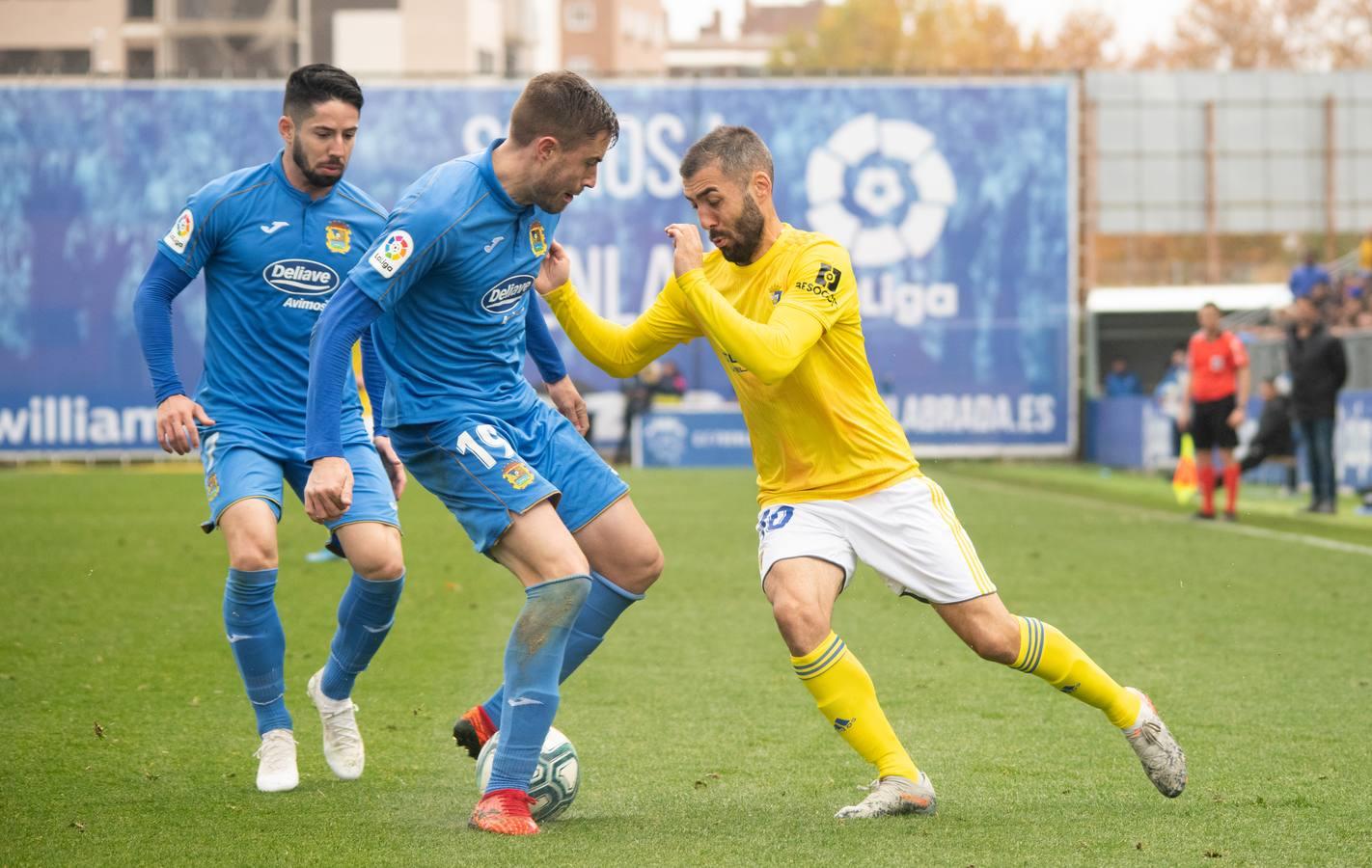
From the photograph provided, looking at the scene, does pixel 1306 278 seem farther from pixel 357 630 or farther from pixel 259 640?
pixel 259 640

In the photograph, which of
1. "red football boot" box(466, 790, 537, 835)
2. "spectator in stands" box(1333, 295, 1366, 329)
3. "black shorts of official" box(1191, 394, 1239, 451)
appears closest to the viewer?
"red football boot" box(466, 790, 537, 835)

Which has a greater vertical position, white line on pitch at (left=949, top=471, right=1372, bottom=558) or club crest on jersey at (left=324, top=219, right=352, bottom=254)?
club crest on jersey at (left=324, top=219, right=352, bottom=254)

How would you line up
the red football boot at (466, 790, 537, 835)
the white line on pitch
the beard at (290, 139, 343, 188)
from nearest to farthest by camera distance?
the red football boot at (466, 790, 537, 835), the beard at (290, 139, 343, 188), the white line on pitch

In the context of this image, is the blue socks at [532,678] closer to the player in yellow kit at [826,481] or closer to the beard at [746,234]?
the player in yellow kit at [826,481]

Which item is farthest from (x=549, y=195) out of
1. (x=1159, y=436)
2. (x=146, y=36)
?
(x=146, y=36)

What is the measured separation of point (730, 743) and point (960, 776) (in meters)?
0.95

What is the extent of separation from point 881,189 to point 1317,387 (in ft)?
42.2

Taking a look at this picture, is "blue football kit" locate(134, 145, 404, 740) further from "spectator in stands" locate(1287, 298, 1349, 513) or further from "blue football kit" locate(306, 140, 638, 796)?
"spectator in stands" locate(1287, 298, 1349, 513)

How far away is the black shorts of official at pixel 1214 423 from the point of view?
16.0 metres

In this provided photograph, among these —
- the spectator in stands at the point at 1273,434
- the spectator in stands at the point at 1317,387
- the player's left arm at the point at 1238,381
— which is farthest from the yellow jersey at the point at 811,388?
the spectator in stands at the point at 1273,434

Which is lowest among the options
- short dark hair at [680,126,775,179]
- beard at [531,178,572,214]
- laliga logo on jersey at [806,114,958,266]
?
beard at [531,178,572,214]

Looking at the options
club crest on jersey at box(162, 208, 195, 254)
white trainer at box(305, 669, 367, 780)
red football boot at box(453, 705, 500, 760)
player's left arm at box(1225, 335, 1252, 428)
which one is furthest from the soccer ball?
player's left arm at box(1225, 335, 1252, 428)

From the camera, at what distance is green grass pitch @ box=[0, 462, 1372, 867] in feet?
15.6

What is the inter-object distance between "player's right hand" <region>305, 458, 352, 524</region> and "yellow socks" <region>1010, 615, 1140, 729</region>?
81.6 inches
